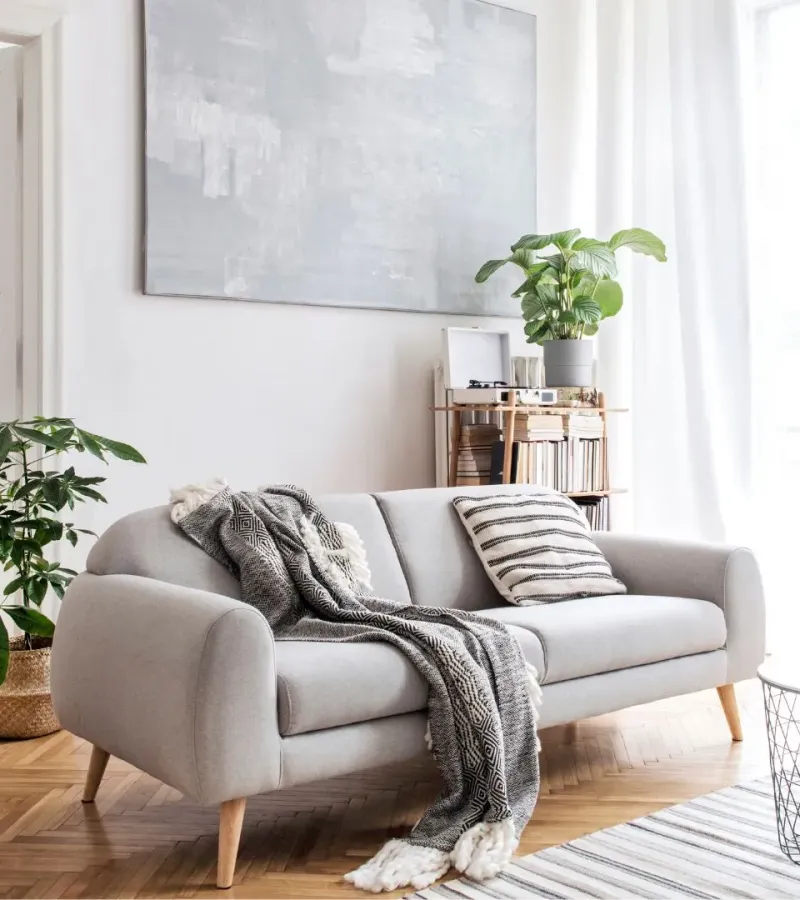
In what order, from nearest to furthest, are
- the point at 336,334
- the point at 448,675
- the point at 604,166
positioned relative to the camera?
the point at 448,675, the point at 336,334, the point at 604,166

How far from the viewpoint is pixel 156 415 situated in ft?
13.3

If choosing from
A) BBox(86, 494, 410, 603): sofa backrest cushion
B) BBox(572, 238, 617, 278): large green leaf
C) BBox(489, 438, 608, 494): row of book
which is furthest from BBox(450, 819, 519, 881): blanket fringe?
BBox(572, 238, 617, 278): large green leaf

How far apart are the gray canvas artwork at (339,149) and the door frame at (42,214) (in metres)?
0.33

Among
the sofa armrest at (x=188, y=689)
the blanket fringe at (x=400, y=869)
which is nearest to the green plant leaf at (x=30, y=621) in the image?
the sofa armrest at (x=188, y=689)

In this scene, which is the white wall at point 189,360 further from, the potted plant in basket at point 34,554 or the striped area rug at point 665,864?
the striped area rug at point 665,864

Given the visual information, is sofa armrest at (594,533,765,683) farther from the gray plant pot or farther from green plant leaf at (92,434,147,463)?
green plant leaf at (92,434,147,463)

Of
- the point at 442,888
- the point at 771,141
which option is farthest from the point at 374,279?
the point at 442,888

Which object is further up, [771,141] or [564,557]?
[771,141]

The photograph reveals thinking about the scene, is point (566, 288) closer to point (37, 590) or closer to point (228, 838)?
point (37, 590)

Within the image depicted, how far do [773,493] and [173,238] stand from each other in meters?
2.75

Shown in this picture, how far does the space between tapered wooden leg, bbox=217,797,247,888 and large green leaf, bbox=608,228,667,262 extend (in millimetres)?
3093

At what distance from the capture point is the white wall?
12.7ft

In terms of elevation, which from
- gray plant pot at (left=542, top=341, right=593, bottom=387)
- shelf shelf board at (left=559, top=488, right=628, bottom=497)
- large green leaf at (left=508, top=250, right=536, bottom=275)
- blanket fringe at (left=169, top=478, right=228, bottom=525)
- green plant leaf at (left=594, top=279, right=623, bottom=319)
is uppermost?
large green leaf at (left=508, top=250, right=536, bottom=275)

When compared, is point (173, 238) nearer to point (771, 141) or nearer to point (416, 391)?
point (416, 391)
